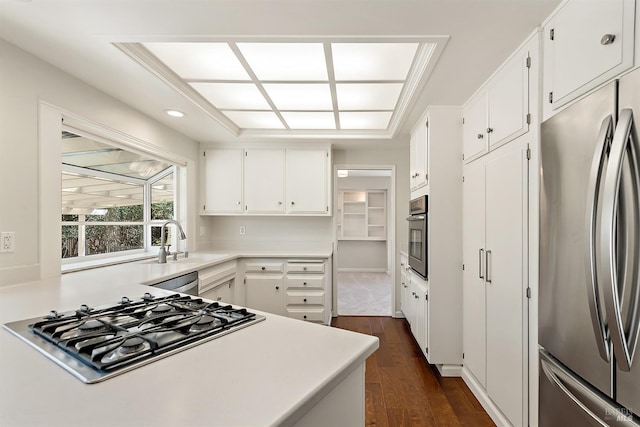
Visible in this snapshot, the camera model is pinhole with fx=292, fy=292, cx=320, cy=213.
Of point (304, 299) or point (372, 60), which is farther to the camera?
point (304, 299)

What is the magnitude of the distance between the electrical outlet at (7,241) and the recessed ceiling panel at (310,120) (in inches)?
83.8

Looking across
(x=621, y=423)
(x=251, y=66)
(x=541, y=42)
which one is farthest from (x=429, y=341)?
(x=251, y=66)

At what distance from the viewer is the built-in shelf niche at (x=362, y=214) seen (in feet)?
24.0

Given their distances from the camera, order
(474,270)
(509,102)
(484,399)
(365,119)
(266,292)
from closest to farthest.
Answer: (509,102)
(484,399)
(474,270)
(365,119)
(266,292)

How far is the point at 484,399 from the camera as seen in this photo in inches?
78.9

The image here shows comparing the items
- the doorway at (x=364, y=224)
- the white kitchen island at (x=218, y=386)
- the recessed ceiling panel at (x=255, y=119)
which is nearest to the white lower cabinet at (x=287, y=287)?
the recessed ceiling panel at (x=255, y=119)

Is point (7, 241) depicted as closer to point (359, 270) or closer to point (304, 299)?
point (304, 299)

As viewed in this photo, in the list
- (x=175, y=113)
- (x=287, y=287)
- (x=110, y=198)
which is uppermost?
(x=175, y=113)

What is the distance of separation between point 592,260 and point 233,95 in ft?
8.09

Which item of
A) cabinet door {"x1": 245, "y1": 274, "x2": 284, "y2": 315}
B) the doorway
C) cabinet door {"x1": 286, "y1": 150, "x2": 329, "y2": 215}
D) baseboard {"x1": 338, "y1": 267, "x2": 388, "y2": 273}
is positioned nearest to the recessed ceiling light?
cabinet door {"x1": 286, "y1": 150, "x2": 329, "y2": 215}

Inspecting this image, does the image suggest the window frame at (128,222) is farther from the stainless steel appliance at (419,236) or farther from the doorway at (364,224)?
the doorway at (364,224)

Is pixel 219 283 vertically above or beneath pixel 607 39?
beneath

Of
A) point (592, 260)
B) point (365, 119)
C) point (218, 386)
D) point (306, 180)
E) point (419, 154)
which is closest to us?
point (218, 386)

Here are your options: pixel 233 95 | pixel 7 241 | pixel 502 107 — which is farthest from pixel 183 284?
pixel 502 107
